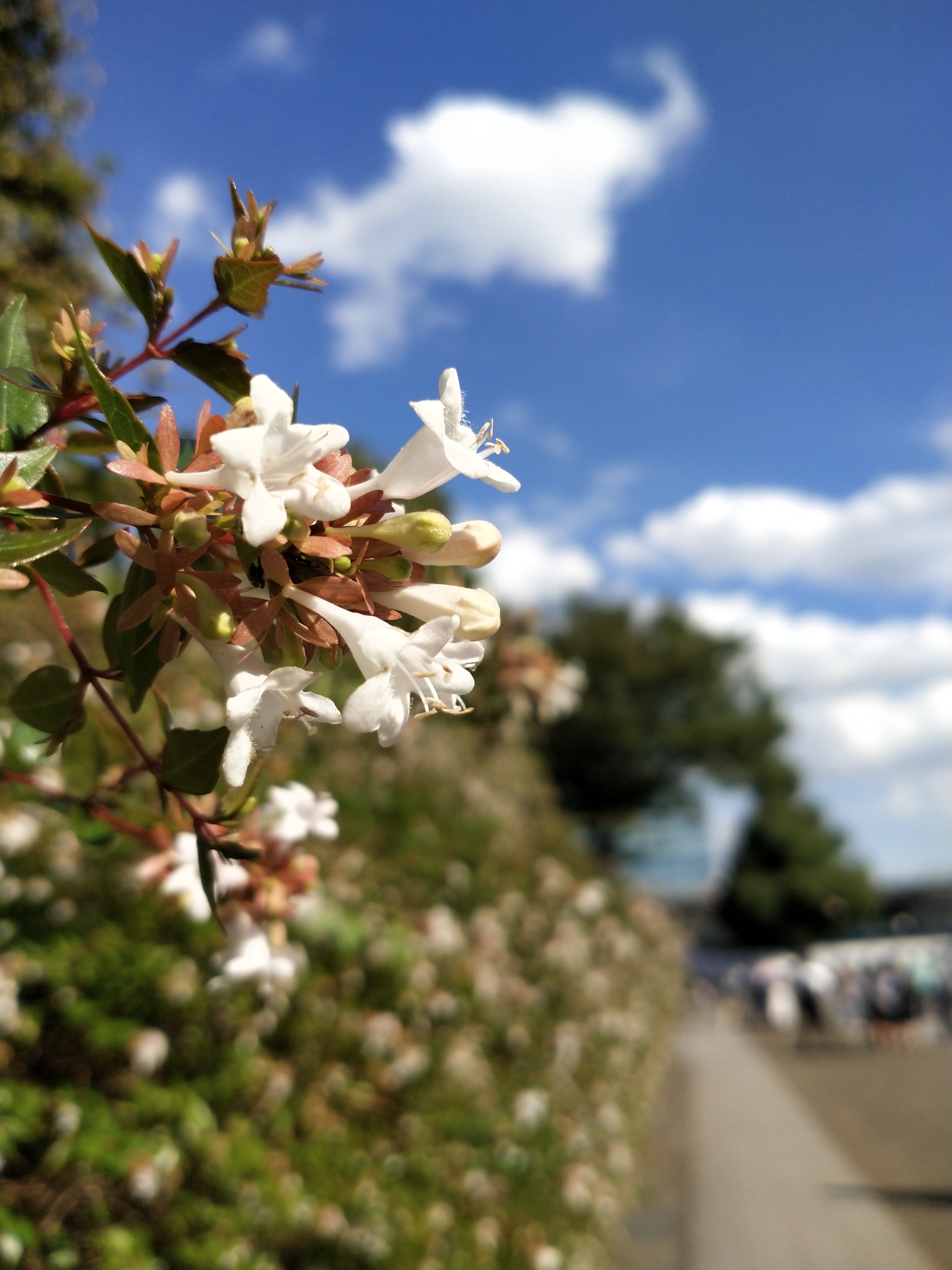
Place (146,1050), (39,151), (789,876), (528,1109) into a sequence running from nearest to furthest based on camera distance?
(146,1050), (528,1109), (39,151), (789,876)

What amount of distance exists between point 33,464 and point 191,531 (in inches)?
6.6

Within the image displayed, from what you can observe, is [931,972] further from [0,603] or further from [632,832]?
[0,603]

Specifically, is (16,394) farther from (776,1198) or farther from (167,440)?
(776,1198)

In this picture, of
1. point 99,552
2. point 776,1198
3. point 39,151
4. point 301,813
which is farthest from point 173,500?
point 776,1198

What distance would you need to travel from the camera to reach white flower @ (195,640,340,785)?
1.95 ft

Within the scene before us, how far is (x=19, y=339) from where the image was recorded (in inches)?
30.8

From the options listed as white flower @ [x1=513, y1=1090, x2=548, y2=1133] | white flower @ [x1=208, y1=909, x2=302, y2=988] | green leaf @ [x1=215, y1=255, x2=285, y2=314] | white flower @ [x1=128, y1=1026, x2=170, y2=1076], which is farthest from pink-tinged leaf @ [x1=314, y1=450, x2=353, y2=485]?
white flower @ [x1=513, y1=1090, x2=548, y2=1133]

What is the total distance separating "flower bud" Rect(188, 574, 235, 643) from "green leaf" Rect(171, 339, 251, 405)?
0.19 meters

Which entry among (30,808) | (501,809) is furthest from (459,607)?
(501,809)

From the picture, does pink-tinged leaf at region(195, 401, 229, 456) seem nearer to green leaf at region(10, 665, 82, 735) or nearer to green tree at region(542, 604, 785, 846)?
green leaf at region(10, 665, 82, 735)

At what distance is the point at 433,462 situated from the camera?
0.64 meters

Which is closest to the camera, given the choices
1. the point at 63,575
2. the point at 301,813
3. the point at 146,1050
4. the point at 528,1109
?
the point at 63,575

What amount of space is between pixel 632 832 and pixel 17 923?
1146 inches

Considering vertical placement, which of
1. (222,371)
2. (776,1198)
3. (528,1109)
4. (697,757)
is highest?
(697,757)
